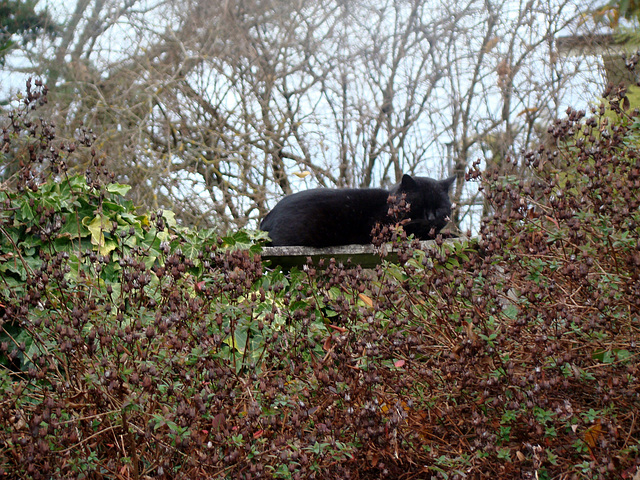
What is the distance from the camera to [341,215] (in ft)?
13.3

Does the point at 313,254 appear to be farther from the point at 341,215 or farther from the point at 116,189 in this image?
the point at 116,189

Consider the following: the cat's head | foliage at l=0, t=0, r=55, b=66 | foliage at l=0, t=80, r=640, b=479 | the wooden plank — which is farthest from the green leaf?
foliage at l=0, t=0, r=55, b=66

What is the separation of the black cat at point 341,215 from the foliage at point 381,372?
1.38 m

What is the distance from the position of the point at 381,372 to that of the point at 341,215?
1.96 metres

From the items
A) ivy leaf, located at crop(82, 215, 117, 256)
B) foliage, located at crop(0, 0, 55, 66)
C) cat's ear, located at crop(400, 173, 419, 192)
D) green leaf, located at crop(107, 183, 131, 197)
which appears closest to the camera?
ivy leaf, located at crop(82, 215, 117, 256)

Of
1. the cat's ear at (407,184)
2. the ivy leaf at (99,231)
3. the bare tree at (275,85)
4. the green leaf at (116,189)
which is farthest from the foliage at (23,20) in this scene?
the cat's ear at (407,184)

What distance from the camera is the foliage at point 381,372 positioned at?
1.80 metres

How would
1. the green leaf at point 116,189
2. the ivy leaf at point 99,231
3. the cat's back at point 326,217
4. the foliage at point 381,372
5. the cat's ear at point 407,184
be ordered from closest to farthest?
the foliage at point 381,372
the ivy leaf at point 99,231
the green leaf at point 116,189
the cat's back at point 326,217
the cat's ear at point 407,184

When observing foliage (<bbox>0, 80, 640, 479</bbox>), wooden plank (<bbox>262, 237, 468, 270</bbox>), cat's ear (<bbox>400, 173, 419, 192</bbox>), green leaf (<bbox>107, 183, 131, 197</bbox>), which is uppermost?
green leaf (<bbox>107, 183, 131, 197</bbox>)

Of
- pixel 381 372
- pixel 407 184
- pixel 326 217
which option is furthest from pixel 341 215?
pixel 381 372

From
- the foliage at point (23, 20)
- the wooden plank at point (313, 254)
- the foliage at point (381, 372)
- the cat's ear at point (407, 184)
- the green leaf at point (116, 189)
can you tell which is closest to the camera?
the foliage at point (381, 372)

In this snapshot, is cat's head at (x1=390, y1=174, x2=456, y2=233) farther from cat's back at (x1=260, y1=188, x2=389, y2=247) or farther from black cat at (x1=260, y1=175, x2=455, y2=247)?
cat's back at (x1=260, y1=188, x2=389, y2=247)

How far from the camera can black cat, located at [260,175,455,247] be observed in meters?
3.93

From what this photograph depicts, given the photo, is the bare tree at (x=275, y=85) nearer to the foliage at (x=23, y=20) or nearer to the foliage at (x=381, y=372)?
the foliage at (x=23, y=20)
